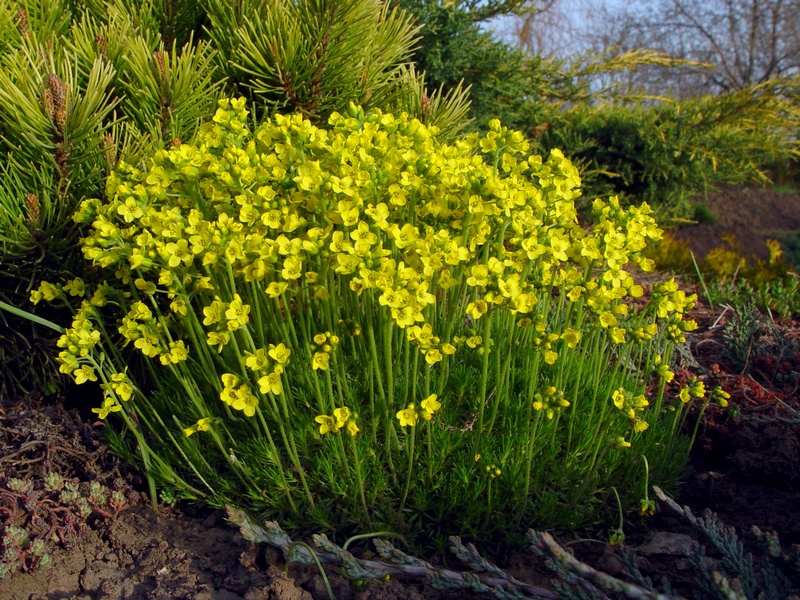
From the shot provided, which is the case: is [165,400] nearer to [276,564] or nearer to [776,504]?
[276,564]

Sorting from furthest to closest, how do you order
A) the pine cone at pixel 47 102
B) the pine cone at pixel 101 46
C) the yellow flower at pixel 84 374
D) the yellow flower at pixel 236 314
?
the pine cone at pixel 101 46, the pine cone at pixel 47 102, the yellow flower at pixel 84 374, the yellow flower at pixel 236 314

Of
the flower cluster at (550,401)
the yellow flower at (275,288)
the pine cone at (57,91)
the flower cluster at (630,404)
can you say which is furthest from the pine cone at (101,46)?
the flower cluster at (630,404)

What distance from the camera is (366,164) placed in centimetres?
187

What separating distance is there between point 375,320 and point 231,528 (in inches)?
33.5

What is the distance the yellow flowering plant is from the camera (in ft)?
6.03

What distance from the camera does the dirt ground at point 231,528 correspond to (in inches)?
76.7

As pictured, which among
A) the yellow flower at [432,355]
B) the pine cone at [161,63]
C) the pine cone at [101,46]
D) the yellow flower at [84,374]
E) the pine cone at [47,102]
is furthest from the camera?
the pine cone at [101,46]

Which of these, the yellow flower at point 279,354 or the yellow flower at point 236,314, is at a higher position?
the yellow flower at point 236,314

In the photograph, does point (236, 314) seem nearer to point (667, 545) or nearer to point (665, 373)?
point (665, 373)

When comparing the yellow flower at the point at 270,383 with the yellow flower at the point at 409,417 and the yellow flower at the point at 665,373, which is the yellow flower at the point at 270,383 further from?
the yellow flower at the point at 665,373

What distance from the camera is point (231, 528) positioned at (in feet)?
7.33

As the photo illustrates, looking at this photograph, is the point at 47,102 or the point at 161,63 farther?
the point at 161,63

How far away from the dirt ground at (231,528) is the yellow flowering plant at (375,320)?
135mm

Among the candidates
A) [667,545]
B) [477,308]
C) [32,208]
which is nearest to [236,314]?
[477,308]
